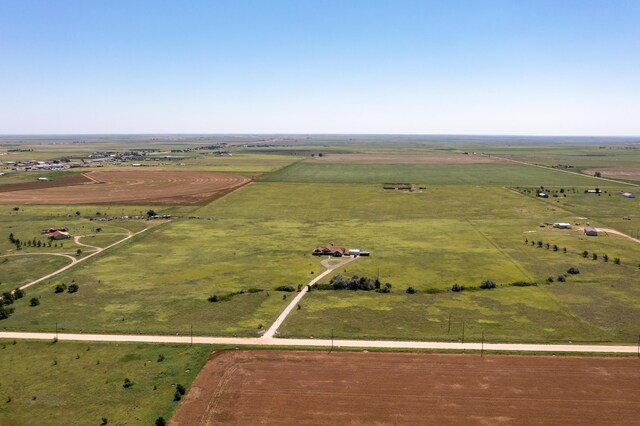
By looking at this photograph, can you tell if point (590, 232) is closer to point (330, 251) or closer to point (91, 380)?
point (330, 251)

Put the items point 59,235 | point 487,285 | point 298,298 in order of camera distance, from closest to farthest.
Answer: point 298,298, point 487,285, point 59,235

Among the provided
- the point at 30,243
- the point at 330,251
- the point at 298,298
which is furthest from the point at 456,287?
the point at 30,243

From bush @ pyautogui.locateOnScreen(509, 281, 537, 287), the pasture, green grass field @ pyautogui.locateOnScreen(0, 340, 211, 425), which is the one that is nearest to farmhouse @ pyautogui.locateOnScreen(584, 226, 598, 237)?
the pasture

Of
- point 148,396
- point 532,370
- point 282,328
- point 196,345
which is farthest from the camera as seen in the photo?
point 282,328

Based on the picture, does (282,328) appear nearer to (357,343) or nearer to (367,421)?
(357,343)

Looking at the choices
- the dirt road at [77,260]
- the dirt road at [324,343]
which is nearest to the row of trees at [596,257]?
the dirt road at [324,343]

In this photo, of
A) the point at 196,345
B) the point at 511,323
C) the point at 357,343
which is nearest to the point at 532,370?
the point at 511,323
